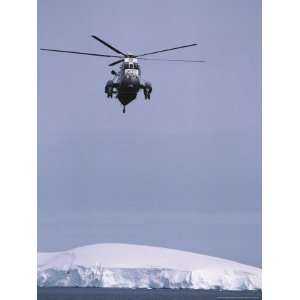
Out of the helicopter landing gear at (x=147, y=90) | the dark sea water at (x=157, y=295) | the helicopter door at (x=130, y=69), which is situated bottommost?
the dark sea water at (x=157, y=295)

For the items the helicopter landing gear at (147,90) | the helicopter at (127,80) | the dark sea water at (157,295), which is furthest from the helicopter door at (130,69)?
the dark sea water at (157,295)

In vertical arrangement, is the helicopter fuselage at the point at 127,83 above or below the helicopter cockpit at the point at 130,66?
below

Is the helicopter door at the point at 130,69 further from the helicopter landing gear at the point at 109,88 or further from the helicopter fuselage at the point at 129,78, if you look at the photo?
the helicopter landing gear at the point at 109,88

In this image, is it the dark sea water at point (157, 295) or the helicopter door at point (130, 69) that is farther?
the dark sea water at point (157, 295)

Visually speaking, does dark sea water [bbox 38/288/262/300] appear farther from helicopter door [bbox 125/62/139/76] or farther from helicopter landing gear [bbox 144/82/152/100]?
helicopter door [bbox 125/62/139/76]

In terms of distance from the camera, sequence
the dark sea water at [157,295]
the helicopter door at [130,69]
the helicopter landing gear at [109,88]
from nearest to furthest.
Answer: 1. the helicopter door at [130,69]
2. the helicopter landing gear at [109,88]
3. the dark sea water at [157,295]

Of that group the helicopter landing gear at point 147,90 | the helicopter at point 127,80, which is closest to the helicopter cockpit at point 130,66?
the helicopter at point 127,80

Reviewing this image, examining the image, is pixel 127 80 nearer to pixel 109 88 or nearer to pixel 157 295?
pixel 109 88

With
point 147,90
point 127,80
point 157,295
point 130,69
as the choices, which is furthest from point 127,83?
point 157,295

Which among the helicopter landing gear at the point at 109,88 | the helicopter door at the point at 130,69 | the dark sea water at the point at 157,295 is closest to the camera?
the helicopter door at the point at 130,69

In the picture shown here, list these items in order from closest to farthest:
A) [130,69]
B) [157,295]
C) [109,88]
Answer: [130,69]
[109,88]
[157,295]

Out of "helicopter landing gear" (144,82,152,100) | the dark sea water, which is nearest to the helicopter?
"helicopter landing gear" (144,82,152,100)
